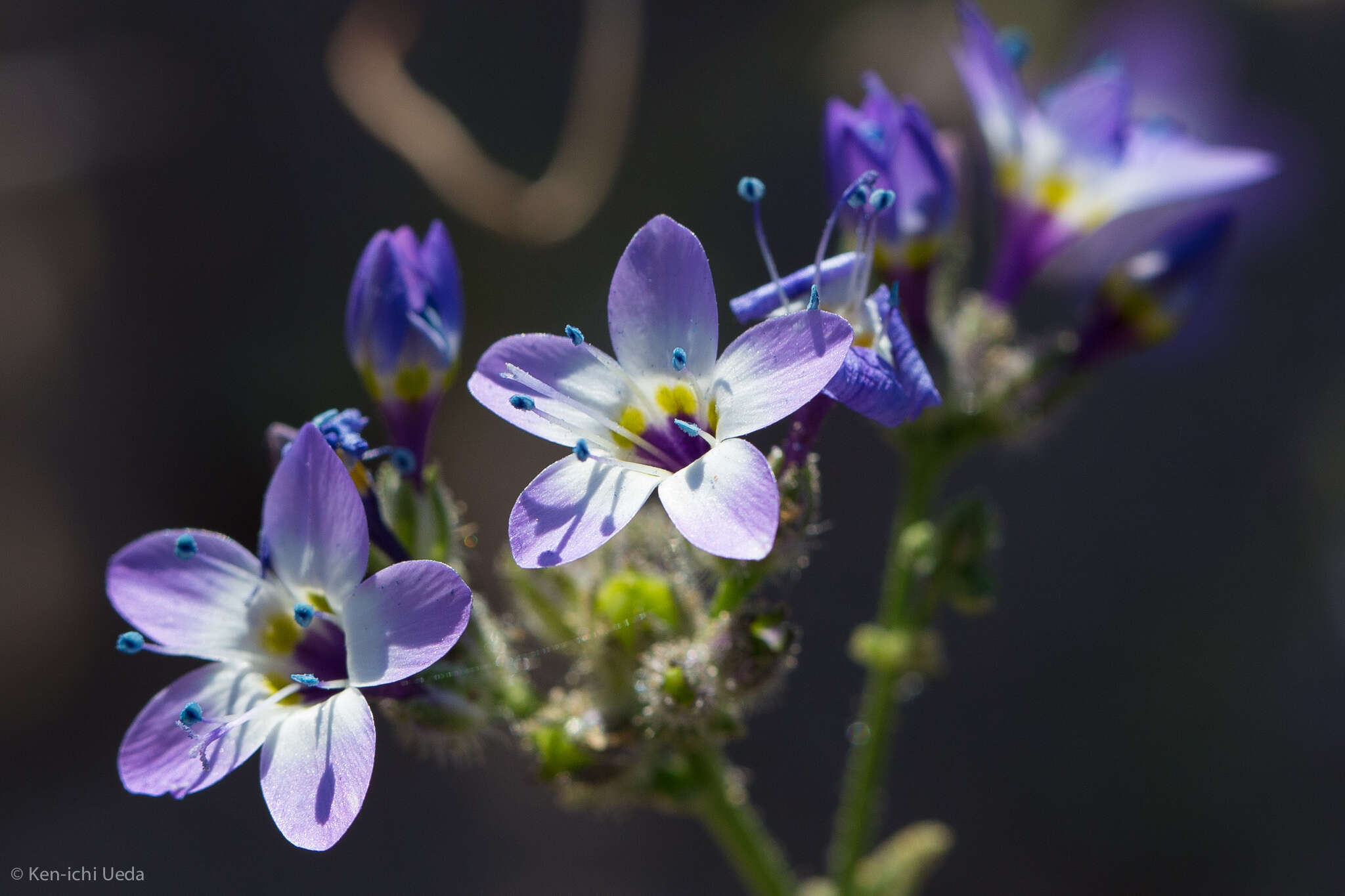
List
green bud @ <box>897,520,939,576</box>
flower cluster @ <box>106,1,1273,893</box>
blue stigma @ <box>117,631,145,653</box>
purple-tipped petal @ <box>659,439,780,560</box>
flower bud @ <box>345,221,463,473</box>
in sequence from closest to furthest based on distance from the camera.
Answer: purple-tipped petal @ <box>659,439,780,560</box>, flower cluster @ <box>106,1,1273,893</box>, blue stigma @ <box>117,631,145,653</box>, flower bud @ <box>345,221,463,473</box>, green bud @ <box>897,520,939,576</box>

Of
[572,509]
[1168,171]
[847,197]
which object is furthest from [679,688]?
[1168,171]

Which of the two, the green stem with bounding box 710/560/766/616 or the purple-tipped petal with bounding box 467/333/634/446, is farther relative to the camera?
the green stem with bounding box 710/560/766/616

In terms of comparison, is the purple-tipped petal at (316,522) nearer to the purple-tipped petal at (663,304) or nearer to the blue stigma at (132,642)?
the blue stigma at (132,642)

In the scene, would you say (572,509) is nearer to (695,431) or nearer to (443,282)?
(695,431)

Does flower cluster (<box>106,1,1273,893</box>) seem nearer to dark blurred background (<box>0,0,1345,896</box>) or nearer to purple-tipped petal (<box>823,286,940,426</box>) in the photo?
purple-tipped petal (<box>823,286,940,426</box>)

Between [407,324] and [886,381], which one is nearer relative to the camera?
[886,381]

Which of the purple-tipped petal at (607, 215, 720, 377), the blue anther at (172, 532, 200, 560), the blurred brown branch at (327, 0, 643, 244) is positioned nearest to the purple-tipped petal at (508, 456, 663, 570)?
the purple-tipped petal at (607, 215, 720, 377)

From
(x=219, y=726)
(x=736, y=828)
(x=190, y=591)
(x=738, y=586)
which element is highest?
(x=190, y=591)
